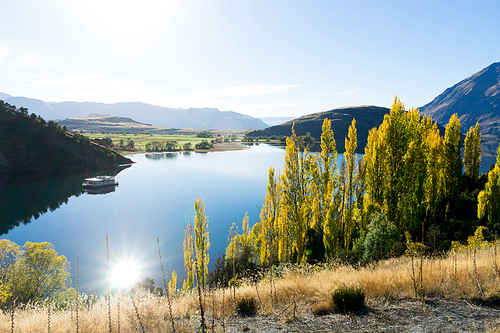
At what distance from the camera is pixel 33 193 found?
63.8 meters

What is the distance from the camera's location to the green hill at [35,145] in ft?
281

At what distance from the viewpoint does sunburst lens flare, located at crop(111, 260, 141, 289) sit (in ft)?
89.1

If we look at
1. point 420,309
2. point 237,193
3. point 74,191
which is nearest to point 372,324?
point 420,309

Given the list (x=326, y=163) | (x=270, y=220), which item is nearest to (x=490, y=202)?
(x=326, y=163)

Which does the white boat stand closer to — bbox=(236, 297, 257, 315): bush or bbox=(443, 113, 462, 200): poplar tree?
bbox=(236, 297, 257, 315): bush

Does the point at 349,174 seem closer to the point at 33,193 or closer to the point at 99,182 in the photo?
the point at 99,182

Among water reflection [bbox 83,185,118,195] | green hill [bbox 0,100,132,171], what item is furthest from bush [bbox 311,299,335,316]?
green hill [bbox 0,100,132,171]

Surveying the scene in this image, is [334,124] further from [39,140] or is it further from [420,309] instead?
[420,309]

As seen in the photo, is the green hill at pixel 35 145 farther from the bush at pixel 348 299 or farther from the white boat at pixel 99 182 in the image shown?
the bush at pixel 348 299

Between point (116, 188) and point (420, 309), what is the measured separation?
74.0 m

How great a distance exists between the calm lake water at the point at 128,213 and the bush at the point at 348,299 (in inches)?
580

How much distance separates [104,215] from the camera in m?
48.9

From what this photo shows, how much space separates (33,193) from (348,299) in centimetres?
8028

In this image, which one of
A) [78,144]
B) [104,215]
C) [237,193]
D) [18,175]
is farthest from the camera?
[78,144]
